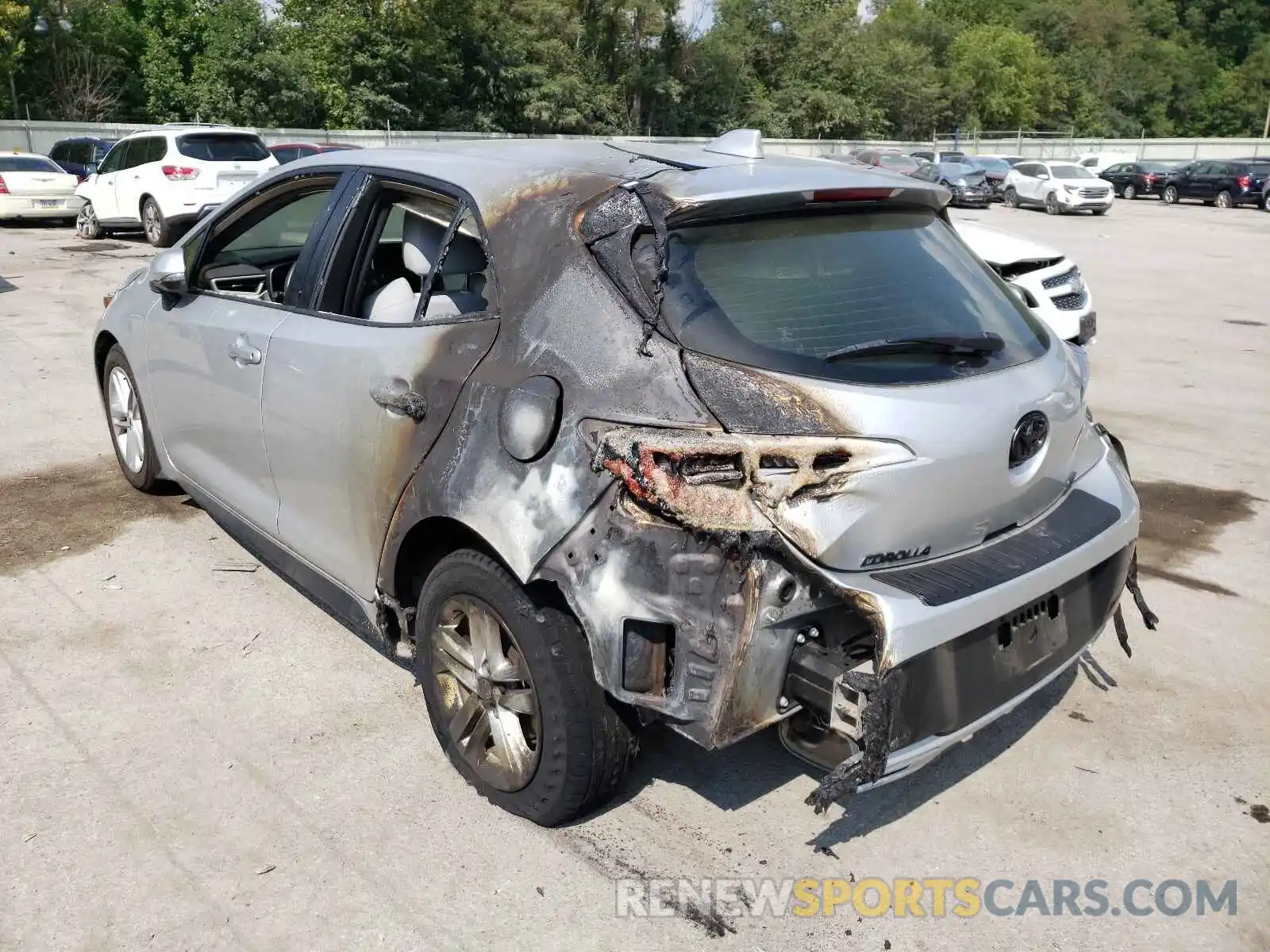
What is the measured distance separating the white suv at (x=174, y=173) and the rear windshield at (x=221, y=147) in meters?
0.01

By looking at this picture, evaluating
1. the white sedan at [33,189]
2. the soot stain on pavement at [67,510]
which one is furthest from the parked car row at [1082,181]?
the soot stain on pavement at [67,510]

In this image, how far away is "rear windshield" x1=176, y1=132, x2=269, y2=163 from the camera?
1619 centimetres

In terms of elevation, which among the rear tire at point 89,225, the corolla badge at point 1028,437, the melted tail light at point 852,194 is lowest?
the rear tire at point 89,225

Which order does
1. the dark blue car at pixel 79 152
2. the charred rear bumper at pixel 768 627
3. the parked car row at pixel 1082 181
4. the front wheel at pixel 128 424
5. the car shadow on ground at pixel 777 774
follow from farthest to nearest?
the parked car row at pixel 1082 181, the dark blue car at pixel 79 152, the front wheel at pixel 128 424, the car shadow on ground at pixel 777 774, the charred rear bumper at pixel 768 627

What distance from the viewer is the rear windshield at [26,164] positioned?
Result: 19906 millimetres

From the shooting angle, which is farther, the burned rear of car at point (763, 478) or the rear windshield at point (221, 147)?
the rear windshield at point (221, 147)

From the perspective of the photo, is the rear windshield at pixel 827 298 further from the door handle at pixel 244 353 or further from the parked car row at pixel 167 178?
the parked car row at pixel 167 178

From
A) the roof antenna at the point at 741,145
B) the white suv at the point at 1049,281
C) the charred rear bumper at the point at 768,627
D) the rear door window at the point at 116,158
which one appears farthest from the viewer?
the rear door window at the point at 116,158

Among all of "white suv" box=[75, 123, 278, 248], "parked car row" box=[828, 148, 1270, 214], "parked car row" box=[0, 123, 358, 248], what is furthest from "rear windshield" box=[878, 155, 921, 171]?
"white suv" box=[75, 123, 278, 248]

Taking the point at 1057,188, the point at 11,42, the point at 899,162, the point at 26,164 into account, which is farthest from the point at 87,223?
the point at 1057,188

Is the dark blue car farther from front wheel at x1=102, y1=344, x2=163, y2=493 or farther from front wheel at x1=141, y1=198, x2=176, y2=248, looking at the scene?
front wheel at x1=102, y1=344, x2=163, y2=493

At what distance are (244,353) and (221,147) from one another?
45.9 feet

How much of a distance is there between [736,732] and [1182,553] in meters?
3.59

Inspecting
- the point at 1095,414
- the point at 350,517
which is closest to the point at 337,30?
the point at 1095,414
